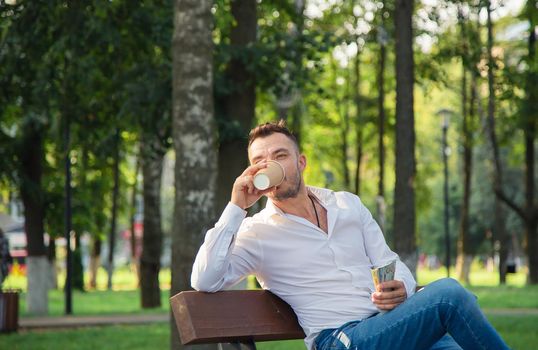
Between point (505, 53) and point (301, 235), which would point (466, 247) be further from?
point (301, 235)

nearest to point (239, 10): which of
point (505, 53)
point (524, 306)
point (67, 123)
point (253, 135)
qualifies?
point (67, 123)

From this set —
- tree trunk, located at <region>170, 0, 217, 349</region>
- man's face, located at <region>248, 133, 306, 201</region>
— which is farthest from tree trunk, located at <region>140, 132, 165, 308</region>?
man's face, located at <region>248, 133, 306, 201</region>

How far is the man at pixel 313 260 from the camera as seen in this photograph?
5426 millimetres

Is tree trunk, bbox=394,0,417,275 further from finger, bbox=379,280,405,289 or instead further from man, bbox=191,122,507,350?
finger, bbox=379,280,405,289

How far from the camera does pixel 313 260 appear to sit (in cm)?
582

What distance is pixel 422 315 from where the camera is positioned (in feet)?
17.4

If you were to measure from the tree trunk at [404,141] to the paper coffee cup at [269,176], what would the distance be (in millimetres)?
8911

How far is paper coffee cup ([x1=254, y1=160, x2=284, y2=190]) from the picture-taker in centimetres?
532

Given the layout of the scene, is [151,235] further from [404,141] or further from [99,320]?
[404,141]

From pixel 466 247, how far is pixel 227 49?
76.0ft

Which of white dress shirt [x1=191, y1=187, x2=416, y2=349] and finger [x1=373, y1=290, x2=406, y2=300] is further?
white dress shirt [x1=191, y1=187, x2=416, y2=349]

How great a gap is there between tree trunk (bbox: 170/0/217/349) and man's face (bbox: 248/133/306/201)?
4150 mm

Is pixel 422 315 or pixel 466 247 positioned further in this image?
pixel 466 247

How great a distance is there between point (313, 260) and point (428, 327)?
30.0 inches
